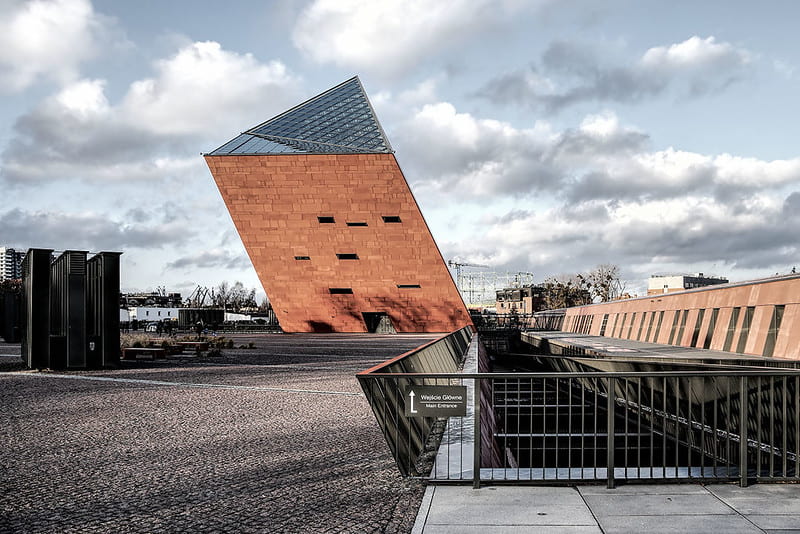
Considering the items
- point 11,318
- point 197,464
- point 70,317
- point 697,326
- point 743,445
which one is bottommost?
point 11,318

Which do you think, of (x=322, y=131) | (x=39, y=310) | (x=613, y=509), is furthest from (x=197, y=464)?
(x=322, y=131)

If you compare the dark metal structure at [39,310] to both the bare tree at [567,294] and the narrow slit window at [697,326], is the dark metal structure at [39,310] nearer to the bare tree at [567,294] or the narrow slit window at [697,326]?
the narrow slit window at [697,326]

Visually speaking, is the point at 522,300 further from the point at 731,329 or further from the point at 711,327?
the point at 731,329

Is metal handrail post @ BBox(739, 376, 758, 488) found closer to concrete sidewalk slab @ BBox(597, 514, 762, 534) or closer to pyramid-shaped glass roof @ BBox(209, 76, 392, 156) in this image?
concrete sidewalk slab @ BBox(597, 514, 762, 534)

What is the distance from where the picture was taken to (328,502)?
5.30m

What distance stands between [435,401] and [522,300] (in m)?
157

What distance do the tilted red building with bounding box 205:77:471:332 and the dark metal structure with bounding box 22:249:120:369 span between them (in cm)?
3069

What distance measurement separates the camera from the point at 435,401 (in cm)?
584

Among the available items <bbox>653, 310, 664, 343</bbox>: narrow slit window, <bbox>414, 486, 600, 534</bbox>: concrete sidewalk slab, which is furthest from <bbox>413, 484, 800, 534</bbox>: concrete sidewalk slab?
<bbox>653, 310, 664, 343</bbox>: narrow slit window

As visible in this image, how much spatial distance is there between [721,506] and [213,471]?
4.28m

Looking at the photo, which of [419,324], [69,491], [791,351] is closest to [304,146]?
[419,324]

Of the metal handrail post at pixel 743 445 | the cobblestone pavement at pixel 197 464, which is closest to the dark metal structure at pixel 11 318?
the cobblestone pavement at pixel 197 464

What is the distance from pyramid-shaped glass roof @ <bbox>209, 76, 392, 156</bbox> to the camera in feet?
160

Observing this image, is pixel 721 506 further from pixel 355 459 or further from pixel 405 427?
pixel 355 459
